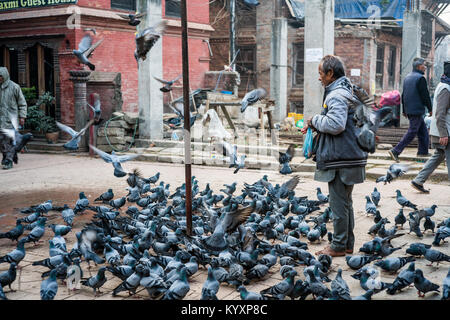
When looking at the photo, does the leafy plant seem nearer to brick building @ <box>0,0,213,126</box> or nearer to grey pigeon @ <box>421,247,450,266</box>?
brick building @ <box>0,0,213,126</box>

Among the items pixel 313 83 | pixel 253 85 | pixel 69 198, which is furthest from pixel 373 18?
pixel 69 198

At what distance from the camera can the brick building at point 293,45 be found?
21.8 metres

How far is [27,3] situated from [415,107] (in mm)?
12299

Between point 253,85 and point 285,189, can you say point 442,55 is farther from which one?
point 285,189

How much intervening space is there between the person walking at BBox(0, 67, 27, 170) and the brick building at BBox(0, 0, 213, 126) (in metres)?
2.94

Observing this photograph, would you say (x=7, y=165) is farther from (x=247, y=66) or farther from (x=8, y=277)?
(x=247, y=66)

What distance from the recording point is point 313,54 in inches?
442

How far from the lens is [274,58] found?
1830cm

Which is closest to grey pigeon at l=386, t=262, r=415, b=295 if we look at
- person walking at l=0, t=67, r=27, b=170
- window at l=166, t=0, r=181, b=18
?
person walking at l=0, t=67, r=27, b=170

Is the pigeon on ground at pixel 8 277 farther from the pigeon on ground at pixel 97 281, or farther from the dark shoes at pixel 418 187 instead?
the dark shoes at pixel 418 187

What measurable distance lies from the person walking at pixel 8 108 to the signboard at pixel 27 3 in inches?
189

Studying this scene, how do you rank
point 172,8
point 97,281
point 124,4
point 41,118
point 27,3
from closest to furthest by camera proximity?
point 97,281, point 41,118, point 27,3, point 124,4, point 172,8

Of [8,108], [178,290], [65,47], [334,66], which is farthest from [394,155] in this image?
[65,47]
